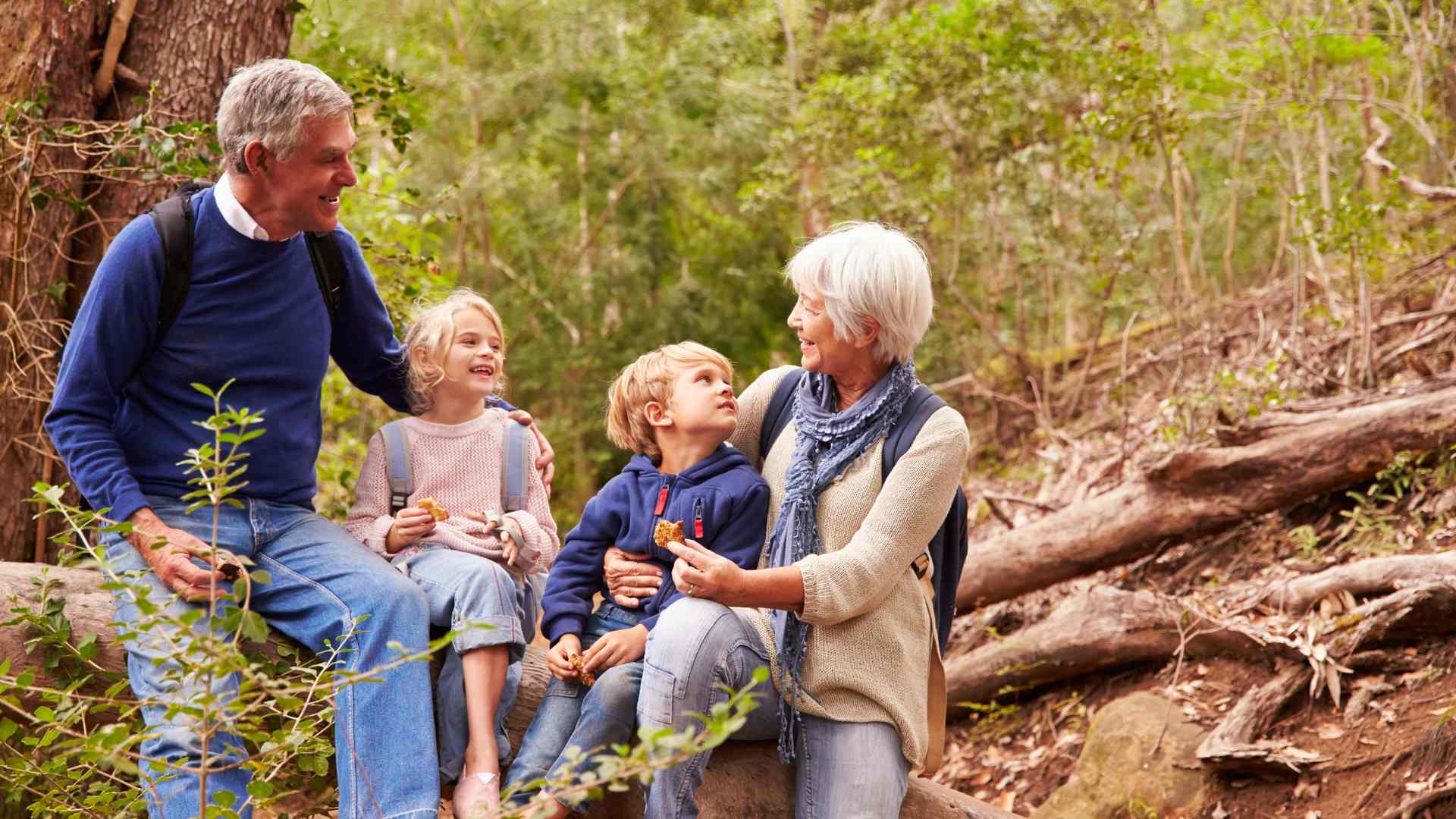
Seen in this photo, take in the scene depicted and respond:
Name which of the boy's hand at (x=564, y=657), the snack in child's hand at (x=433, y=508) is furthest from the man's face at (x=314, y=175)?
the boy's hand at (x=564, y=657)

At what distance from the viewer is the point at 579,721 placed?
9.17ft

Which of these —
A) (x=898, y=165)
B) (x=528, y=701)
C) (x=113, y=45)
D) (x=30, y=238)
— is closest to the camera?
(x=528, y=701)

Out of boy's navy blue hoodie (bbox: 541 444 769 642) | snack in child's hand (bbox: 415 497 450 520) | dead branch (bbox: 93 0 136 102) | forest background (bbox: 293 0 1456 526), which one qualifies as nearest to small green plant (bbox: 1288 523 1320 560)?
forest background (bbox: 293 0 1456 526)

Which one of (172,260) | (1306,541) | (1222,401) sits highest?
(172,260)

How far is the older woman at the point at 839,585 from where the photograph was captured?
8.77ft

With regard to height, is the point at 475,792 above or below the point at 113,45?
below

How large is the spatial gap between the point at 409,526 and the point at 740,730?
3.01 ft

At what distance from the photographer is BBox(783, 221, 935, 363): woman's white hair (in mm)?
2873

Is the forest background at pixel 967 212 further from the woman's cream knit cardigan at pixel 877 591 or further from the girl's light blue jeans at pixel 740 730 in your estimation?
the woman's cream knit cardigan at pixel 877 591

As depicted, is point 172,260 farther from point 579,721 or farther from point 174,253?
point 579,721

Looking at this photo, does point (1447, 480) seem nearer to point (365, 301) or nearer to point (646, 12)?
point (365, 301)

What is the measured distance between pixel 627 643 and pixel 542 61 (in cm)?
1167

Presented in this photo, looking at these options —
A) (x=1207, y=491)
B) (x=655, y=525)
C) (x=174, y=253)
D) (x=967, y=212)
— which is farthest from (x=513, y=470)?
(x=967, y=212)

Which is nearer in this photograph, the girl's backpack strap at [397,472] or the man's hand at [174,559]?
the man's hand at [174,559]
